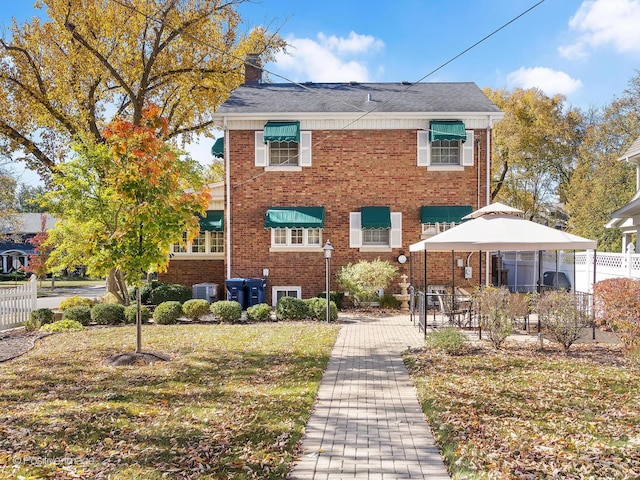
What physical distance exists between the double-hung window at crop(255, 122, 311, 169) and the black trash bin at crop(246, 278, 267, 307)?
4137 mm

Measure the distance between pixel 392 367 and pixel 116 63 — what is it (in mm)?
17532

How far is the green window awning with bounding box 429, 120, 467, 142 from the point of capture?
57.4ft

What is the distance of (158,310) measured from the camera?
1518 cm

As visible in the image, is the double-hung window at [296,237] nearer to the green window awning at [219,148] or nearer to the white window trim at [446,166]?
the green window awning at [219,148]

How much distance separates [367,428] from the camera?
5.88 meters

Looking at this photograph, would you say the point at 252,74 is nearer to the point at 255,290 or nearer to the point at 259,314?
A: the point at 255,290

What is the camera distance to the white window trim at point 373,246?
1806cm

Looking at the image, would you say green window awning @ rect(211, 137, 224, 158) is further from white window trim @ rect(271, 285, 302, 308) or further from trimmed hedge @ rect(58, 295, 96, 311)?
trimmed hedge @ rect(58, 295, 96, 311)

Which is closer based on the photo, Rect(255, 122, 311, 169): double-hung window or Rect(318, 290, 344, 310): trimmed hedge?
Rect(318, 290, 344, 310): trimmed hedge

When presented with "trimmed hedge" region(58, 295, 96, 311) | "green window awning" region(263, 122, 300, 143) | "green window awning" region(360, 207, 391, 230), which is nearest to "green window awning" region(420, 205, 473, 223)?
"green window awning" region(360, 207, 391, 230)

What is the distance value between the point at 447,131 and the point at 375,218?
12.6ft

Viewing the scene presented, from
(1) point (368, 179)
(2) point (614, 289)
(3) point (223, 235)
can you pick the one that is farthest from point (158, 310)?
(2) point (614, 289)

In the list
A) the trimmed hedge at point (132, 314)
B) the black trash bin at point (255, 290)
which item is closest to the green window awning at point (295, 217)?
the black trash bin at point (255, 290)

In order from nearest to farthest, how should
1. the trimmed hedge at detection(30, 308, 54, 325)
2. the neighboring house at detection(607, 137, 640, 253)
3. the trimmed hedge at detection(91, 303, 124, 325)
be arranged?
the trimmed hedge at detection(30, 308, 54, 325) → the trimmed hedge at detection(91, 303, 124, 325) → the neighboring house at detection(607, 137, 640, 253)
